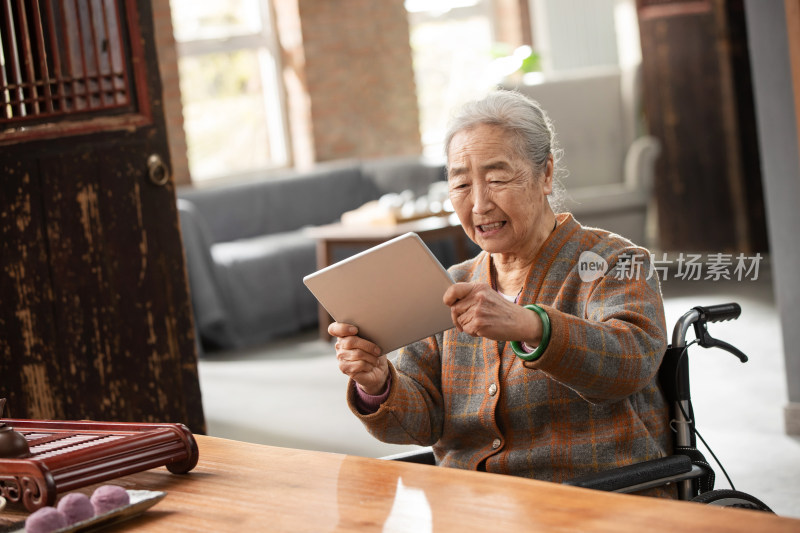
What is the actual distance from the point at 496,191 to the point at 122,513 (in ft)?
2.81

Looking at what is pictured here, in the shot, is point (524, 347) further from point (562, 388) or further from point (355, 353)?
point (355, 353)

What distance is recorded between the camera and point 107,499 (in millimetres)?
1229

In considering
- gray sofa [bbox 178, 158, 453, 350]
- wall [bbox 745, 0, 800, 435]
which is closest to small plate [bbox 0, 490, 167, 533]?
wall [bbox 745, 0, 800, 435]

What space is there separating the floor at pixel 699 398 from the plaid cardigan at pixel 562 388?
1.27 m

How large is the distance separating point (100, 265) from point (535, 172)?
1.33 m

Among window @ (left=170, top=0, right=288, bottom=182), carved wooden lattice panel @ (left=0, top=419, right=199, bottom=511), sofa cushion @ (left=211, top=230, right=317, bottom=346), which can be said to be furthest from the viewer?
window @ (left=170, top=0, right=288, bottom=182)

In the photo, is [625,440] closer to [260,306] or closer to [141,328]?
[141,328]

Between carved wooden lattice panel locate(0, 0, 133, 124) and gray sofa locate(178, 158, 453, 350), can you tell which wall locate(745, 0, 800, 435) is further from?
gray sofa locate(178, 158, 453, 350)

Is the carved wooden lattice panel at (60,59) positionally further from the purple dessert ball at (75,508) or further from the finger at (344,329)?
the purple dessert ball at (75,508)

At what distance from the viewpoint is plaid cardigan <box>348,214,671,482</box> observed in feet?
5.22

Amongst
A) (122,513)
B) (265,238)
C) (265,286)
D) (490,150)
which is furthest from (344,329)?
(265,238)

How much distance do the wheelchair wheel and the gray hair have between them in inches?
24.1

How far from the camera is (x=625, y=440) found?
1677 mm

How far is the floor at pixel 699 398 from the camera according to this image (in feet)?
10.7
